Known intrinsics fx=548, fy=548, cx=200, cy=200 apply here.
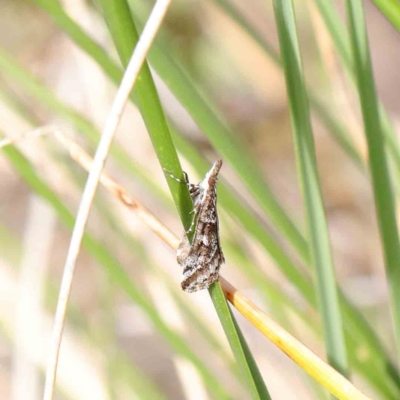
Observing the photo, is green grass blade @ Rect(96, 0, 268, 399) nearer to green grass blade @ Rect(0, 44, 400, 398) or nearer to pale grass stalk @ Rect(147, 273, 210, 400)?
green grass blade @ Rect(0, 44, 400, 398)

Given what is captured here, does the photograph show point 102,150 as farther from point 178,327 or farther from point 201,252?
point 178,327

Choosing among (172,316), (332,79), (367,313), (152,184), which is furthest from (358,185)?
(152,184)

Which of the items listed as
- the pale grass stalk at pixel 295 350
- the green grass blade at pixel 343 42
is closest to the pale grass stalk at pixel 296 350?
the pale grass stalk at pixel 295 350

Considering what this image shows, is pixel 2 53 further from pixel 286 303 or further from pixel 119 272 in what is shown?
pixel 286 303

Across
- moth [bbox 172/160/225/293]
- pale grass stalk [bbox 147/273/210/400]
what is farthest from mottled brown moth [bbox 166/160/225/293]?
pale grass stalk [bbox 147/273/210/400]

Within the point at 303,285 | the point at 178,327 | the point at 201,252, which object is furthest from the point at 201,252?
the point at 178,327

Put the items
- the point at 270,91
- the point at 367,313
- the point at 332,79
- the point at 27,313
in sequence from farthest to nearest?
the point at 270,91 < the point at 367,313 < the point at 27,313 < the point at 332,79
